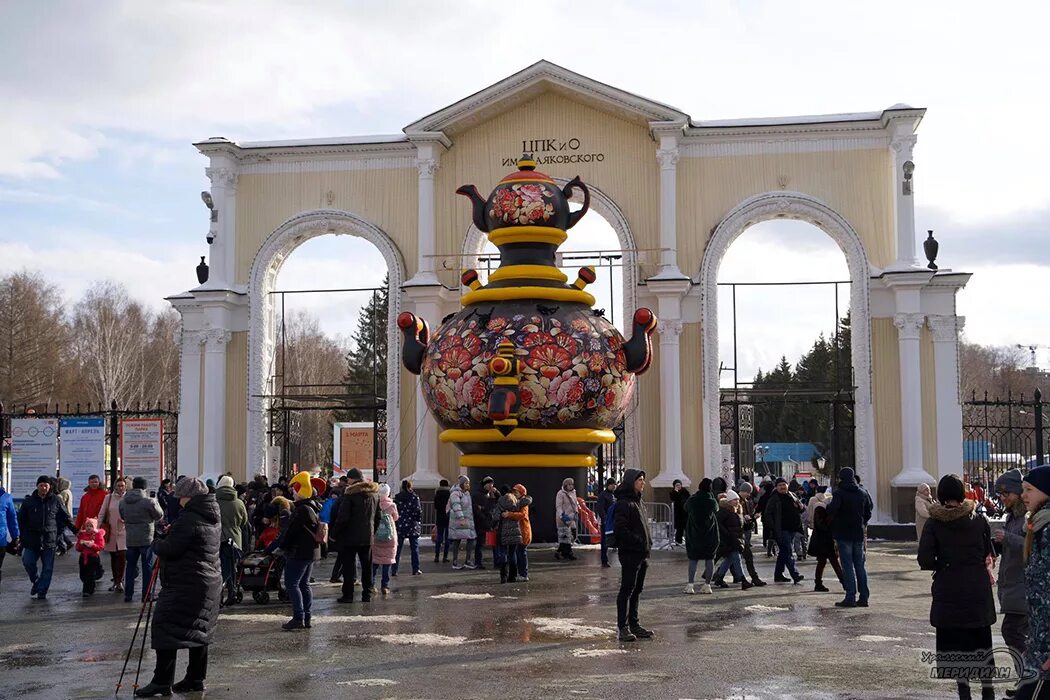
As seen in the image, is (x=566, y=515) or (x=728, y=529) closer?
(x=728, y=529)

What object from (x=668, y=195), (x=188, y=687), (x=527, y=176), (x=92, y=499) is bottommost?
(x=188, y=687)

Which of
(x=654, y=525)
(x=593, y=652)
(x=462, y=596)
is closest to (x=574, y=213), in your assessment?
(x=654, y=525)

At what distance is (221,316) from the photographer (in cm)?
2508

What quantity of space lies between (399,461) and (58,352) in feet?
90.6

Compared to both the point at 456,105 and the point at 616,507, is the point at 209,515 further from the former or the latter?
the point at 456,105

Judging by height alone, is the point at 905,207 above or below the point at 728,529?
above

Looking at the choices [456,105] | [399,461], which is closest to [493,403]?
[399,461]


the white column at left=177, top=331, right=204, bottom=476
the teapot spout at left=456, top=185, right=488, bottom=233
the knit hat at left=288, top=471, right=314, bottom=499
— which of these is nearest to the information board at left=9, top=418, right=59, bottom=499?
the white column at left=177, top=331, right=204, bottom=476

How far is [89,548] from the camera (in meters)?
14.2

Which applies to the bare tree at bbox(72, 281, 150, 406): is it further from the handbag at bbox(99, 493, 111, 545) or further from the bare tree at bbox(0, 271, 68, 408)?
the handbag at bbox(99, 493, 111, 545)

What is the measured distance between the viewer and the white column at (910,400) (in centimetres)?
2305

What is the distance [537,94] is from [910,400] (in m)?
10.0

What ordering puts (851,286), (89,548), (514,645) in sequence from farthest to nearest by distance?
(851,286) < (89,548) < (514,645)

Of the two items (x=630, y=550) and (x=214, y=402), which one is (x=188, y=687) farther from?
(x=214, y=402)
